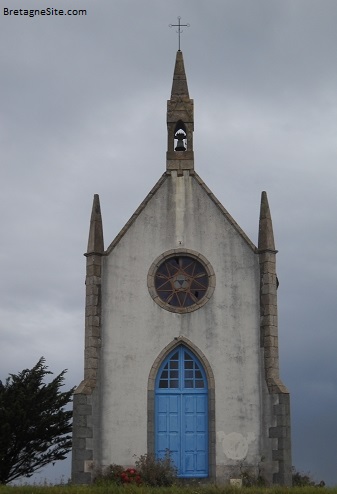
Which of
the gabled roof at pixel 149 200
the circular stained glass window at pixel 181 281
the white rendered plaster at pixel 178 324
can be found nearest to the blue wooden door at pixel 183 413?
the white rendered plaster at pixel 178 324

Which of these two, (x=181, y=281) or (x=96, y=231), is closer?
(x=181, y=281)

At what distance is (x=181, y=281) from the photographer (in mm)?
26797

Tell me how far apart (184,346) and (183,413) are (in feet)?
6.45

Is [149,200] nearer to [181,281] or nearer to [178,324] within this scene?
[181,281]

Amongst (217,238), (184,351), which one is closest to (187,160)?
(217,238)

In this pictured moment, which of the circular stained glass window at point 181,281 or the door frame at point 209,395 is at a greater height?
the circular stained glass window at point 181,281

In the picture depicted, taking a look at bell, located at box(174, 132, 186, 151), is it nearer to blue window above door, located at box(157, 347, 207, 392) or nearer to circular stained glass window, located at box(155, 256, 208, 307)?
circular stained glass window, located at box(155, 256, 208, 307)

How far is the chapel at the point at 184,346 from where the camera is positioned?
25.1 meters

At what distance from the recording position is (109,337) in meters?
26.0

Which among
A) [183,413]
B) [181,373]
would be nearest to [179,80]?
[181,373]

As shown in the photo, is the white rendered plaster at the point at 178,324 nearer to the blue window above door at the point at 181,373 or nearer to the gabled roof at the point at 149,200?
the gabled roof at the point at 149,200

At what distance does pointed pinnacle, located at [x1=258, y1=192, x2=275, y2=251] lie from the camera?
26656 millimetres

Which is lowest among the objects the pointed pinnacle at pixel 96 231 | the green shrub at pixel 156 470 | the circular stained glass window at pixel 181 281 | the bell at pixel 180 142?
the green shrub at pixel 156 470

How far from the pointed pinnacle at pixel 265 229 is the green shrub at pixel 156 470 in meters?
6.99
